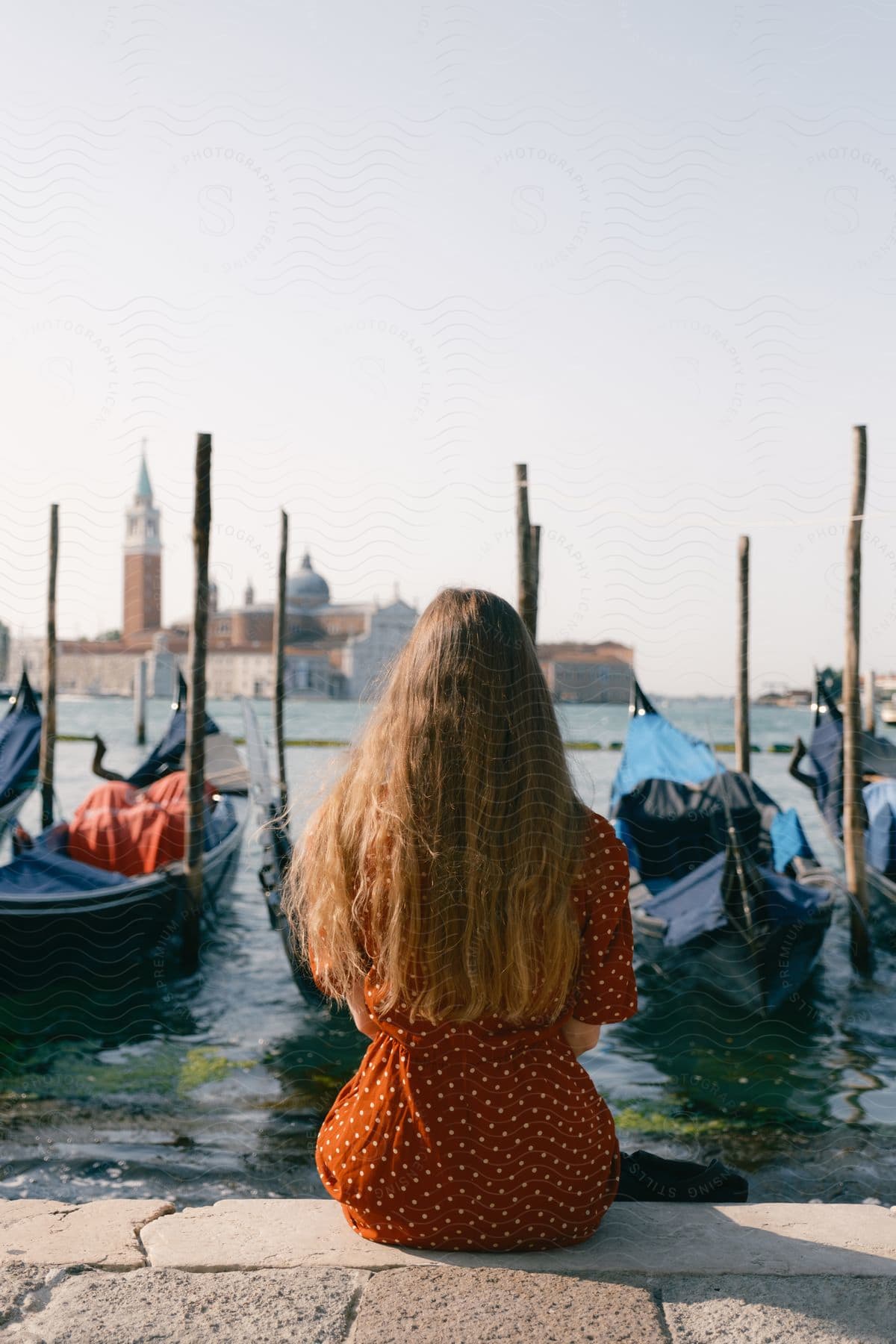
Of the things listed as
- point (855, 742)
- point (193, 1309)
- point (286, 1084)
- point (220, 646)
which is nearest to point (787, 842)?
point (855, 742)

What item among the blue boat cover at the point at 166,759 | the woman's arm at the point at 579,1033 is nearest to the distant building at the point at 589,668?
the woman's arm at the point at 579,1033

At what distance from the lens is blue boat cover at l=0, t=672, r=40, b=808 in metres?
8.27

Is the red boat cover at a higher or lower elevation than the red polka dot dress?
lower

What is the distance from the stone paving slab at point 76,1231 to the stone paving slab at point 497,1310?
423 mm

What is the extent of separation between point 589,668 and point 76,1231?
5562 mm

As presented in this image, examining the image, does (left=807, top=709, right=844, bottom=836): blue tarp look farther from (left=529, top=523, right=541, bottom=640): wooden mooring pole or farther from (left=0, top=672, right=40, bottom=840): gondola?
(left=0, top=672, right=40, bottom=840): gondola

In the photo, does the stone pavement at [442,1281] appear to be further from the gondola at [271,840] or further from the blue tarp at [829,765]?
the blue tarp at [829,765]

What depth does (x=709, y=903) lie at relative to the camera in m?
6.78

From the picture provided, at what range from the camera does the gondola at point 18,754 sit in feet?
27.0

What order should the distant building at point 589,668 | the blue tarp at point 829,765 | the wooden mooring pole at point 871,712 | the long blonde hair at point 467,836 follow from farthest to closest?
the wooden mooring pole at point 871,712
the blue tarp at point 829,765
the distant building at point 589,668
the long blonde hair at point 467,836

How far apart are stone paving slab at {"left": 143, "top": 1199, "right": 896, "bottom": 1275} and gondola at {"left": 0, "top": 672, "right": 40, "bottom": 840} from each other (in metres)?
6.67

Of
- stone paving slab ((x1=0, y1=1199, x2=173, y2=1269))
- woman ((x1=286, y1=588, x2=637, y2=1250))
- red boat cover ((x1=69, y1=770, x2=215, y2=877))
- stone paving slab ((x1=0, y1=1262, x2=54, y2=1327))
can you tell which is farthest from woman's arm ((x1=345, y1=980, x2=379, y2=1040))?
red boat cover ((x1=69, y1=770, x2=215, y2=877))

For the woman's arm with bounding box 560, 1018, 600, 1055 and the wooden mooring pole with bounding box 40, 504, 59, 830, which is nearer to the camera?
the woman's arm with bounding box 560, 1018, 600, 1055

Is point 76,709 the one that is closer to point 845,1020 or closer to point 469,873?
point 845,1020
